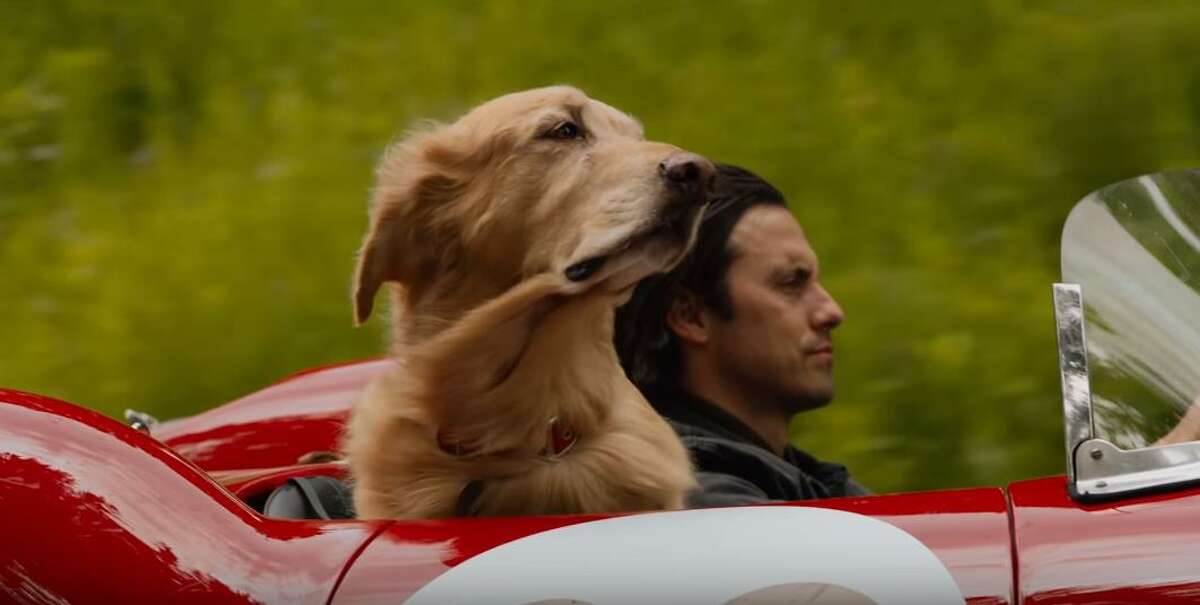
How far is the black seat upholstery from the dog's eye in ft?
2.24

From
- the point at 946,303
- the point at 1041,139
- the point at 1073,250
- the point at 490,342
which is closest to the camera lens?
the point at 1073,250

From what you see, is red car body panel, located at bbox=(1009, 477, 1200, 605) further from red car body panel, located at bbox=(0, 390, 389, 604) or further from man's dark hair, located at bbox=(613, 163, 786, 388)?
man's dark hair, located at bbox=(613, 163, 786, 388)

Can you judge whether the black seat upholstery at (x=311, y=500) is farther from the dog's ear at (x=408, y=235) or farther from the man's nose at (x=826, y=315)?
the man's nose at (x=826, y=315)

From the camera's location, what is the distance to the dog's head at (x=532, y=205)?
2.85 m

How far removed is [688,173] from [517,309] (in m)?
0.33

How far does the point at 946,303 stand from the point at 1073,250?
2883 mm

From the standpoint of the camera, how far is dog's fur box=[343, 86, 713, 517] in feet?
9.35

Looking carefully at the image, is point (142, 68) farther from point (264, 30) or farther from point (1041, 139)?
point (1041, 139)

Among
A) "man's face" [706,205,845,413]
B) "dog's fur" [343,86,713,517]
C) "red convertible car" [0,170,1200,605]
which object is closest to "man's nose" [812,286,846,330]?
"man's face" [706,205,845,413]

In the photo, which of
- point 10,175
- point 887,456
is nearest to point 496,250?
point 887,456

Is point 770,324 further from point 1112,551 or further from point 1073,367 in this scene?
point 1112,551

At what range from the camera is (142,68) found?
8273 millimetres

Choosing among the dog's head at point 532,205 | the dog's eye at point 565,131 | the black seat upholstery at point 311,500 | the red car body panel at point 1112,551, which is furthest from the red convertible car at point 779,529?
the dog's eye at point 565,131

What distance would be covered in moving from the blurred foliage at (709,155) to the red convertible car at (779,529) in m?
2.38
